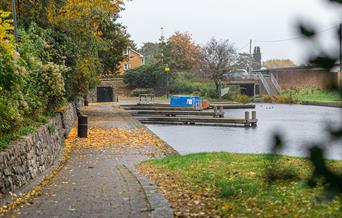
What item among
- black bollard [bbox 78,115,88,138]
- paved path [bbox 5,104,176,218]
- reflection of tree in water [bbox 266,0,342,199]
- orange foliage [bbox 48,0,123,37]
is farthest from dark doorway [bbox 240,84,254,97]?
reflection of tree in water [bbox 266,0,342,199]

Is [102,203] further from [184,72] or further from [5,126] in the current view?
[184,72]

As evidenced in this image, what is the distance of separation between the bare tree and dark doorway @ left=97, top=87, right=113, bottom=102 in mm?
14385

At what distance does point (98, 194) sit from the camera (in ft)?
29.0

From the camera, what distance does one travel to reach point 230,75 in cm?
7006

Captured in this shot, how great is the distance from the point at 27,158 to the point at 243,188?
14.8 ft

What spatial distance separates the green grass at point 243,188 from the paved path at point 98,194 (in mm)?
778

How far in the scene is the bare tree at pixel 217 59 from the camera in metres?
66.8

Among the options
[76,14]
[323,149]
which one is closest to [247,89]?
[76,14]

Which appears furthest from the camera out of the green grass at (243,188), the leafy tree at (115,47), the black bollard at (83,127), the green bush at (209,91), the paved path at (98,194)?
the green bush at (209,91)

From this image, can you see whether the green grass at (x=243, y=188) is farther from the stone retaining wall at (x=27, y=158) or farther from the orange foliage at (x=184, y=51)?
the orange foliage at (x=184, y=51)

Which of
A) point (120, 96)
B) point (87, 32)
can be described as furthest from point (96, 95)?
point (87, 32)

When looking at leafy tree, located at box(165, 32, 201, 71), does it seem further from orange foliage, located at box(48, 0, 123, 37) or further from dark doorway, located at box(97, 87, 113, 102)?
orange foliage, located at box(48, 0, 123, 37)

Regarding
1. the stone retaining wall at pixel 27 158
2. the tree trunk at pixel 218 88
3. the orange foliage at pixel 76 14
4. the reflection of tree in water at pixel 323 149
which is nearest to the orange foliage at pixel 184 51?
the tree trunk at pixel 218 88

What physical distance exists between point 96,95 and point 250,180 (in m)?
51.7
